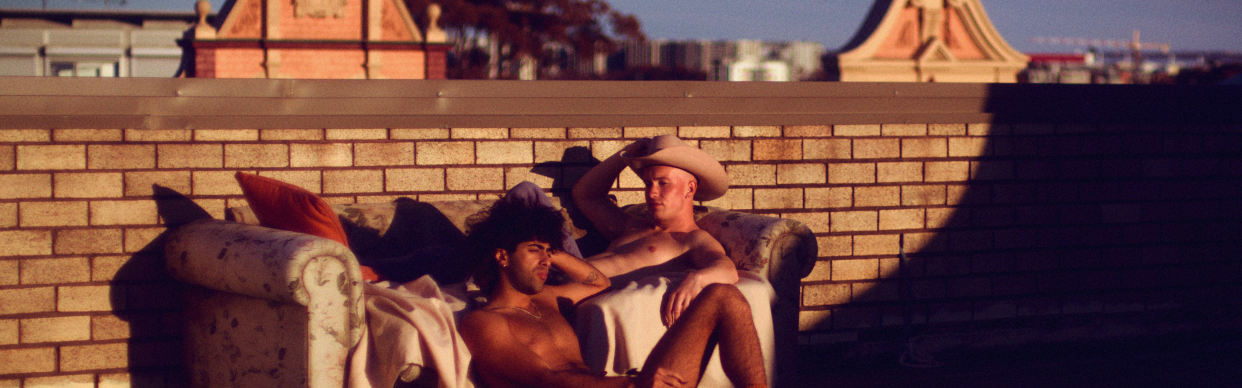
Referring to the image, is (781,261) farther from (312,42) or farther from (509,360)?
(312,42)

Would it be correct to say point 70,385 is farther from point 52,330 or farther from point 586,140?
point 586,140

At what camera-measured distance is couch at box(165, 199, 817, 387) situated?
9.81 feet

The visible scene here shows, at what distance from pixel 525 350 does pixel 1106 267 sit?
11.6ft

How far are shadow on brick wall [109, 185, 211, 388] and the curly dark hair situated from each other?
145 cm

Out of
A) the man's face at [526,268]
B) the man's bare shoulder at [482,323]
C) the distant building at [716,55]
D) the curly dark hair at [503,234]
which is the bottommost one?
the man's bare shoulder at [482,323]

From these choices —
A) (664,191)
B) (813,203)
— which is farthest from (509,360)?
(813,203)

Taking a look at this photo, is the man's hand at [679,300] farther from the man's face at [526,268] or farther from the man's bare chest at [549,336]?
the man's face at [526,268]

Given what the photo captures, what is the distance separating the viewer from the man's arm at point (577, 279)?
3.35 meters

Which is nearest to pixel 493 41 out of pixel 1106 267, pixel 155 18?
pixel 155 18

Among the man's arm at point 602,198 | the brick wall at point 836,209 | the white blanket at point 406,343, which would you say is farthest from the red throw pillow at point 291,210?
the man's arm at point 602,198

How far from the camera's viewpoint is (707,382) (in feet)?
10.7

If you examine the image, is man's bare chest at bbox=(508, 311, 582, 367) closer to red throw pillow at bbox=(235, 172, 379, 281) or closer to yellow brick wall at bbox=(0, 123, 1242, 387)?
red throw pillow at bbox=(235, 172, 379, 281)

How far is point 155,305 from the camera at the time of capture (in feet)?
13.3

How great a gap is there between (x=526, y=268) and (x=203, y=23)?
18757mm
